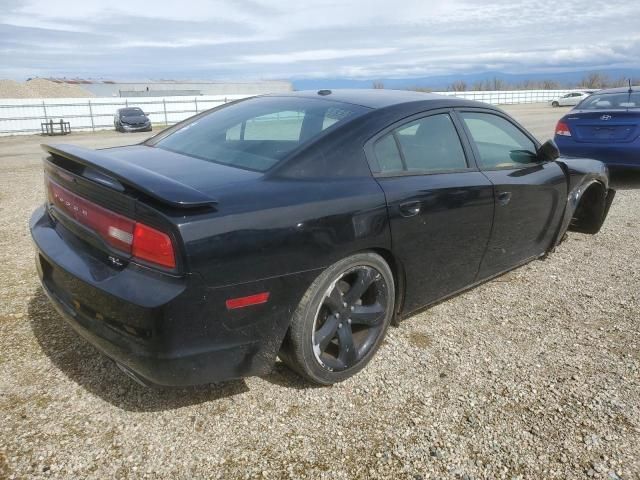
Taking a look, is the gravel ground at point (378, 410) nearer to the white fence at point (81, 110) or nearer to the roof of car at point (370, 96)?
the roof of car at point (370, 96)

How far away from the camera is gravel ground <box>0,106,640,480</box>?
215 centimetres

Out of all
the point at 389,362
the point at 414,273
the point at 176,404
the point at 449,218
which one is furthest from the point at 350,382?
the point at 449,218

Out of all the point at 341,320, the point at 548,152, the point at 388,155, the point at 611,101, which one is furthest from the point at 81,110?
the point at 341,320

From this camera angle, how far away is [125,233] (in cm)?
209

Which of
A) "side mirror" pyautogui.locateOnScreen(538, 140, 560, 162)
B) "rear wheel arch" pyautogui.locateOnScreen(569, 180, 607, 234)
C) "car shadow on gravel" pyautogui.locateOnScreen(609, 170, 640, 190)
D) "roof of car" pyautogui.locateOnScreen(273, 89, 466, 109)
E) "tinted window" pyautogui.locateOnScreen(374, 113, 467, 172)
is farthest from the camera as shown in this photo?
"car shadow on gravel" pyautogui.locateOnScreen(609, 170, 640, 190)

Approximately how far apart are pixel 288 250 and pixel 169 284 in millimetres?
534

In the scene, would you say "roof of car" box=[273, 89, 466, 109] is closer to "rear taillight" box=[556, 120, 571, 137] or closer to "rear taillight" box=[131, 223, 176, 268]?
"rear taillight" box=[131, 223, 176, 268]

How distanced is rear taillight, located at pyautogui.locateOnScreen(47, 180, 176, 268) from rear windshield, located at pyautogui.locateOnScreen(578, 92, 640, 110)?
7802 millimetres

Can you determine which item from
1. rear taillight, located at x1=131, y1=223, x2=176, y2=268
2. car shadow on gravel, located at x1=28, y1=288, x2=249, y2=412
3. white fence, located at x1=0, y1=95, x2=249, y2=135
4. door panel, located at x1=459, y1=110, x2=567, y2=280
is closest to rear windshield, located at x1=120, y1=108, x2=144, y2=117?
white fence, located at x1=0, y1=95, x2=249, y2=135

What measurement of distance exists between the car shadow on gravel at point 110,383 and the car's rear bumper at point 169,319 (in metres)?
0.38

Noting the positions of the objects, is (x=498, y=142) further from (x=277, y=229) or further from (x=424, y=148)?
(x=277, y=229)

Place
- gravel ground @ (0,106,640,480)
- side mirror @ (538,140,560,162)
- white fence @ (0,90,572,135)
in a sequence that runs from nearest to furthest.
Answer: gravel ground @ (0,106,640,480) → side mirror @ (538,140,560,162) → white fence @ (0,90,572,135)

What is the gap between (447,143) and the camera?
3.20 metres

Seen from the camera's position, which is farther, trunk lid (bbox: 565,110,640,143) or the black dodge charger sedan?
trunk lid (bbox: 565,110,640,143)
